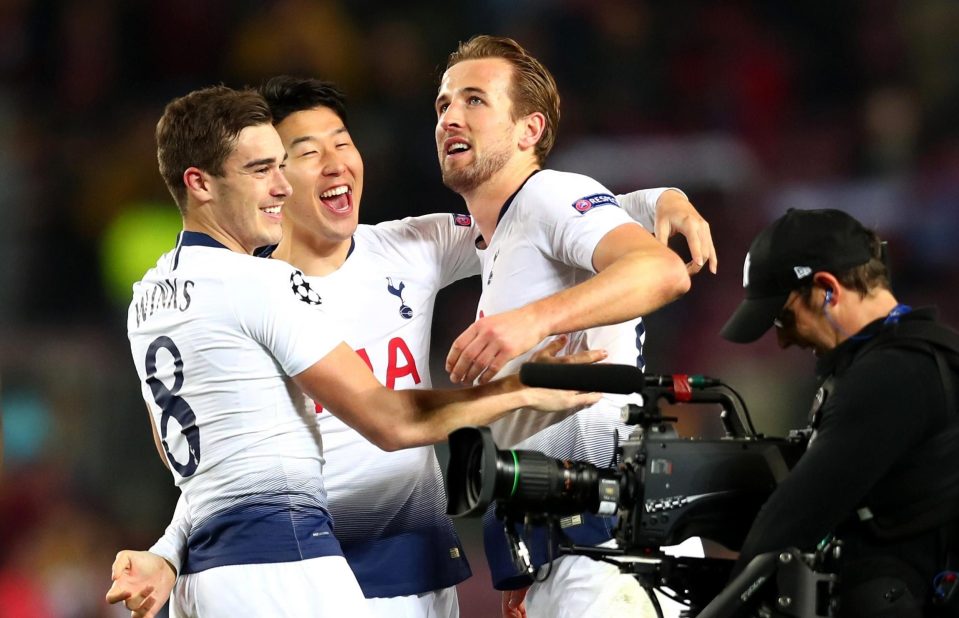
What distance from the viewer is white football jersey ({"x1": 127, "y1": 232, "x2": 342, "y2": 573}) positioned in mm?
2834

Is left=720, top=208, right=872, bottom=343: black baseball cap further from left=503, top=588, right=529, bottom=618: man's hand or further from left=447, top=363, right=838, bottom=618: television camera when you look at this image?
left=503, top=588, right=529, bottom=618: man's hand

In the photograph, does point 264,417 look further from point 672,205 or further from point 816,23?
point 816,23

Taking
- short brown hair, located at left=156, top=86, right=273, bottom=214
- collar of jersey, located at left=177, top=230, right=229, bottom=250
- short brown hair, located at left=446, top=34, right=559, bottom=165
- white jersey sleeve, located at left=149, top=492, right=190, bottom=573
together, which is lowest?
white jersey sleeve, located at left=149, top=492, right=190, bottom=573

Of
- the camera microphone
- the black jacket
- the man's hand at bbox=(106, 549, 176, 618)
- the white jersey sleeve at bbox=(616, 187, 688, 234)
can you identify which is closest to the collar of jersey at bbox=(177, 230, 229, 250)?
the man's hand at bbox=(106, 549, 176, 618)

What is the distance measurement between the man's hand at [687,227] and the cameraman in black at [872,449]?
2.18 ft

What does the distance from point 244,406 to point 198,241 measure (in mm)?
447

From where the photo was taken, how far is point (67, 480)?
5621 mm

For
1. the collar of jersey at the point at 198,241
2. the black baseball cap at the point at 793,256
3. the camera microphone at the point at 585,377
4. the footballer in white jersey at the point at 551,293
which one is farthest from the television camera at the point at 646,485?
the collar of jersey at the point at 198,241

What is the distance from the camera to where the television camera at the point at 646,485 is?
99.4 inches

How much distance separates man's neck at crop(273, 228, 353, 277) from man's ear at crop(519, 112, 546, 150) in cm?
64

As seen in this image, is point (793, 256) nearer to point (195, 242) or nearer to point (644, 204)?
point (644, 204)

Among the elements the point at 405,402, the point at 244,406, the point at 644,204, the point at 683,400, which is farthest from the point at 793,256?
the point at 244,406

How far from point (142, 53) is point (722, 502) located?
203 inches

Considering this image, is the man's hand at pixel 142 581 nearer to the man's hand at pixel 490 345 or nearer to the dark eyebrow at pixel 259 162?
the man's hand at pixel 490 345
